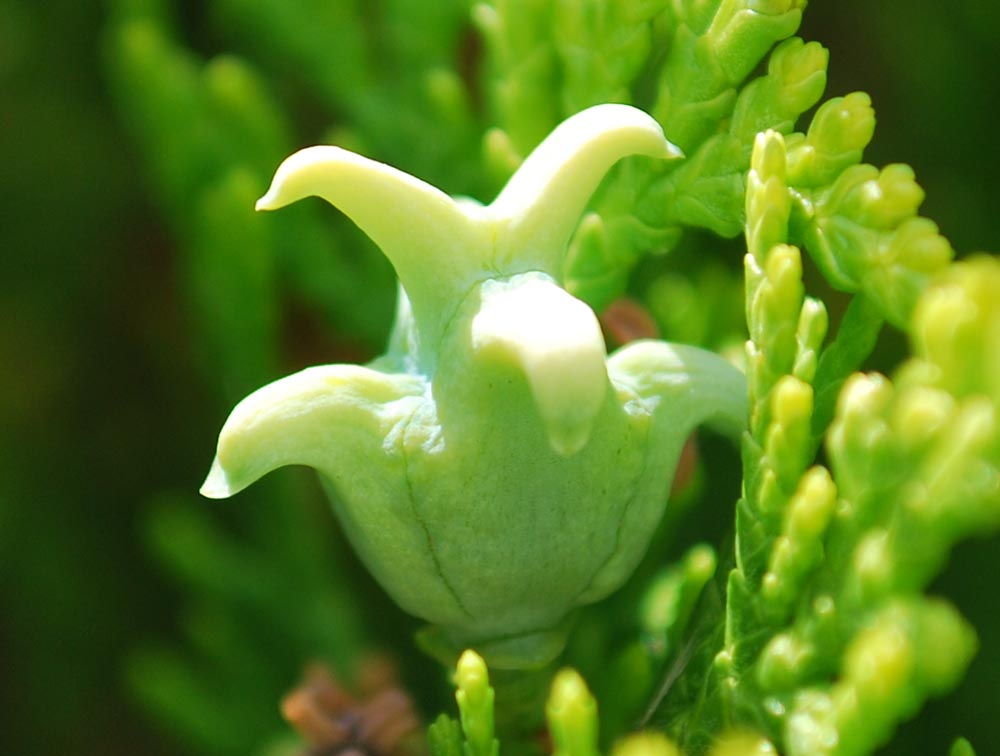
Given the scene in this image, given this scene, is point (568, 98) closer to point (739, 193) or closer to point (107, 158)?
point (739, 193)

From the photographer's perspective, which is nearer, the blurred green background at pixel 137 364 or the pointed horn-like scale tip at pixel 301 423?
the pointed horn-like scale tip at pixel 301 423

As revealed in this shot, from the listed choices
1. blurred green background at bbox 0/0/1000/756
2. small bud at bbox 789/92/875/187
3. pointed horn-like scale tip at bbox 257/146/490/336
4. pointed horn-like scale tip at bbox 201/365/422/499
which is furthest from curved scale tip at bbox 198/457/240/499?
blurred green background at bbox 0/0/1000/756

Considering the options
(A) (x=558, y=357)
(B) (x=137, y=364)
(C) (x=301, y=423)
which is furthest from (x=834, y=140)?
(B) (x=137, y=364)

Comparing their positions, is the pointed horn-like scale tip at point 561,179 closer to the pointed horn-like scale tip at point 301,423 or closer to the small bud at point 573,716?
the pointed horn-like scale tip at point 301,423

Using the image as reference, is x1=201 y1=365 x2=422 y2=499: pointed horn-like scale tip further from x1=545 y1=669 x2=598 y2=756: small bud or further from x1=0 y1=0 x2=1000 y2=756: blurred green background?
x1=0 y1=0 x2=1000 y2=756: blurred green background

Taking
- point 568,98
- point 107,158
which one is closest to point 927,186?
point 568,98

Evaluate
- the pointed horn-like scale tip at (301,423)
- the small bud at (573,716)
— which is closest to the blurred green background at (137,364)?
the pointed horn-like scale tip at (301,423)
